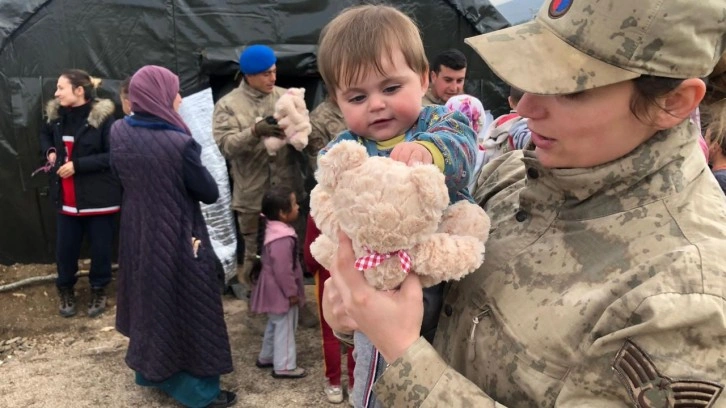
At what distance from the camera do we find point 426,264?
1.29 meters

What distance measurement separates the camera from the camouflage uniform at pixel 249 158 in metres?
5.23

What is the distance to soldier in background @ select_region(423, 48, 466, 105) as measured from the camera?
17.4ft

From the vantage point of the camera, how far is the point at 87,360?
4.88 metres

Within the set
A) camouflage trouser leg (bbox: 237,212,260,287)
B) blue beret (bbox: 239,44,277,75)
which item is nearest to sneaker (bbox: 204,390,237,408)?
camouflage trouser leg (bbox: 237,212,260,287)

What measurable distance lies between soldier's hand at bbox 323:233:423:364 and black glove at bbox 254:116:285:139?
12.3ft

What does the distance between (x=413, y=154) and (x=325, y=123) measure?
13.2 feet

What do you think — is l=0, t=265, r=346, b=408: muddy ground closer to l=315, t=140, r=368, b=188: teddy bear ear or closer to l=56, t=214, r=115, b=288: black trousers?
l=56, t=214, r=115, b=288: black trousers

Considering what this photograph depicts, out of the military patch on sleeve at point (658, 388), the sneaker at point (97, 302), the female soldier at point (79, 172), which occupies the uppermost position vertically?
the military patch on sleeve at point (658, 388)

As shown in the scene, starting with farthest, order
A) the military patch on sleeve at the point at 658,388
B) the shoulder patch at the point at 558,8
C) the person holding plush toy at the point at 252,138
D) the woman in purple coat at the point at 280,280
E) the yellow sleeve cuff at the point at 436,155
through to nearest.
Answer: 1. the person holding plush toy at the point at 252,138
2. the woman in purple coat at the point at 280,280
3. the yellow sleeve cuff at the point at 436,155
4. the shoulder patch at the point at 558,8
5. the military patch on sleeve at the point at 658,388

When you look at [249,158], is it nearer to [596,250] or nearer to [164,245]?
[164,245]

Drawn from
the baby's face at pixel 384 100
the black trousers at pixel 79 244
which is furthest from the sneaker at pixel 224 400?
the baby's face at pixel 384 100

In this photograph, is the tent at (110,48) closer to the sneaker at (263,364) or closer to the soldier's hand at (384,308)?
the sneaker at (263,364)

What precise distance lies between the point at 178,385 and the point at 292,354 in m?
0.90

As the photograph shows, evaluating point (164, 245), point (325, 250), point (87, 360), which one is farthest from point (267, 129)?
point (325, 250)
